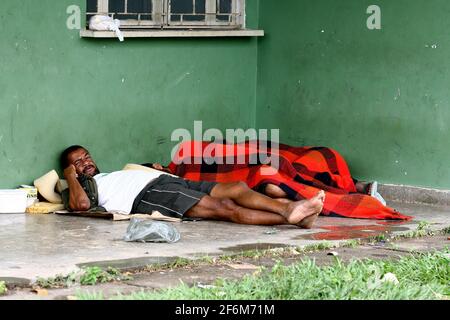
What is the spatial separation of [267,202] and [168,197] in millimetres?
818

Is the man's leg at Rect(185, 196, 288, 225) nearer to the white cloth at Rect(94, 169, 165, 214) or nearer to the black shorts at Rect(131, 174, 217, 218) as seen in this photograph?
the black shorts at Rect(131, 174, 217, 218)

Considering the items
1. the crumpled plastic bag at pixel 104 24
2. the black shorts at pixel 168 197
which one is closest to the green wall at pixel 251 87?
the crumpled plastic bag at pixel 104 24

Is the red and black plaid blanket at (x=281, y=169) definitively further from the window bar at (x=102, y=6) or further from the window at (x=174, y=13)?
the window bar at (x=102, y=6)

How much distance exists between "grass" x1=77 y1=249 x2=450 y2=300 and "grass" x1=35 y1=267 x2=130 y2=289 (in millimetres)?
471

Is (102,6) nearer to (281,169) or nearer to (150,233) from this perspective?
(281,169)

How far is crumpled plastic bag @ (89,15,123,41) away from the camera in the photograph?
9.37 m

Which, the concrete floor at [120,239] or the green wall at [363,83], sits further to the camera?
the green wall at [363,83]

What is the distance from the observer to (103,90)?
9.57 metres

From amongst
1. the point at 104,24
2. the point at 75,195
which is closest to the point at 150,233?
the point at 75,195

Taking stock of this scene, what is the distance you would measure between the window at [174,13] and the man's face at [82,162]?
135 centimetres

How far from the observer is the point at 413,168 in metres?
9.67

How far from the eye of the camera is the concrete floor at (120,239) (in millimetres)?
6641

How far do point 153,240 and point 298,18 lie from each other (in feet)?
12.7
